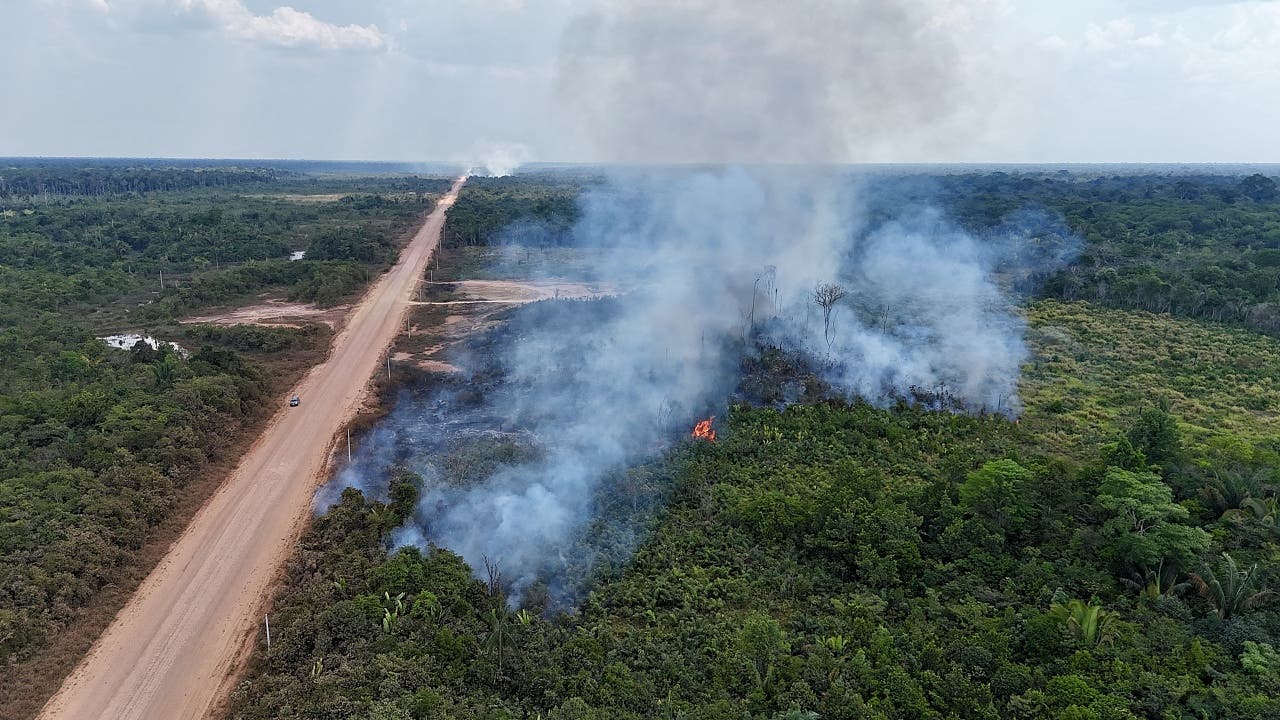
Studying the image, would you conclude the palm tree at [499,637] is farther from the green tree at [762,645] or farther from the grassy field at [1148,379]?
the grassy field at [1148,379]

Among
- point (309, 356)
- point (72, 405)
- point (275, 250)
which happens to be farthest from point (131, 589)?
point (275, 250)

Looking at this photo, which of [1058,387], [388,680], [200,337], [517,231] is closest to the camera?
[388,680]

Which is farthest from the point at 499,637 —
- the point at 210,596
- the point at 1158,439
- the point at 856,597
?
the point at 1158,439

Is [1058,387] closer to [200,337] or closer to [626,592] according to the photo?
[626,592]

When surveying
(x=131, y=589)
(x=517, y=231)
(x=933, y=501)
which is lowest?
(x=131, y=589)

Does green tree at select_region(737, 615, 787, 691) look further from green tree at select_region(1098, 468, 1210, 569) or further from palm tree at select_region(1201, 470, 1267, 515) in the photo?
palm tree at select_region(1201, 470, 1267, 515)

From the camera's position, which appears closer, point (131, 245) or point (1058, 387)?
point (1058, 387)

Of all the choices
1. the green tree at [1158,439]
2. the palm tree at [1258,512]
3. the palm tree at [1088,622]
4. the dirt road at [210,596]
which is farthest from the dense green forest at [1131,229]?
the dirt road at [210,596]
